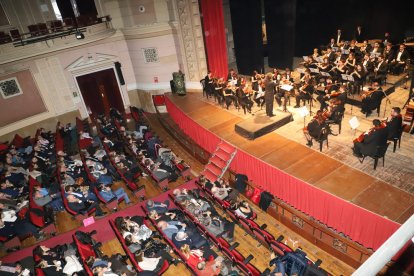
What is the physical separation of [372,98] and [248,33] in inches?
331

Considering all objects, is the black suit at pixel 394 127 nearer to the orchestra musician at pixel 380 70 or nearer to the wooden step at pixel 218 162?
the orchestra musician at pixel 380 70

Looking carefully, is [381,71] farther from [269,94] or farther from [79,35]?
[79,35]

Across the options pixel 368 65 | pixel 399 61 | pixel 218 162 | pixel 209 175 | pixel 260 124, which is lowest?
pixel 209 175

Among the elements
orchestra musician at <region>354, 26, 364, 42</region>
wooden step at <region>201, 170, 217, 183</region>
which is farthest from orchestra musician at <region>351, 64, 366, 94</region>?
wooden step at <region>201, 170, 217, 183</region>

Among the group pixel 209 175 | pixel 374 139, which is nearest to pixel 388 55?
pixel 374 139

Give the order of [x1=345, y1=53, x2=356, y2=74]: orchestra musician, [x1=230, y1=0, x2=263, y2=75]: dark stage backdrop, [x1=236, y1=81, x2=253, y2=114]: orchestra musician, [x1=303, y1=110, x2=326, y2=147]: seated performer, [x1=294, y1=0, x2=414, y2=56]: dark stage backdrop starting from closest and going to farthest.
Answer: [x1=303, y1=110, x2=326, y2=147]: seated performer
[x1=345, y1=53, x2=356, y2=74]: orchestra musician
[x1=236, y1=81, x2=253, y2=114]: orchestra musician
[x1=294, y1=0, x2=414, y2=56]: dark stage backdrop
[x1=230, y1=0, x2=263, y2=75]: dark stage backdrop

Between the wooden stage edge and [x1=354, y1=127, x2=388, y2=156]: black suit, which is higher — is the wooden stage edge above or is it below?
below

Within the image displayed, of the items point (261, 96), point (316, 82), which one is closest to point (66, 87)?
point (261, 96)

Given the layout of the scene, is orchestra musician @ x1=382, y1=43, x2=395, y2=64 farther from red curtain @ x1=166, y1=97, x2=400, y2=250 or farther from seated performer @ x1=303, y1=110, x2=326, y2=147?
red curtain @ x1=166, y1=97, x2=400, y2=250

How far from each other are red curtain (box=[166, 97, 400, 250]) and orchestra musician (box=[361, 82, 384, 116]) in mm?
4786

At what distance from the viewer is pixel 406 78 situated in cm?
1308

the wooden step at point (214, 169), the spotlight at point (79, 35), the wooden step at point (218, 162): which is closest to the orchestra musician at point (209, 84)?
the wooden step at point (218, 162)

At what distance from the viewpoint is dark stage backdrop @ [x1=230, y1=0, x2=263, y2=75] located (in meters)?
16.2

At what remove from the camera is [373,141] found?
833cm
